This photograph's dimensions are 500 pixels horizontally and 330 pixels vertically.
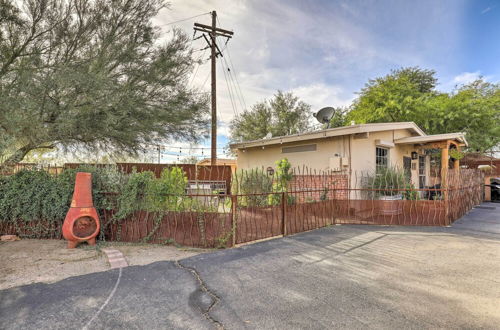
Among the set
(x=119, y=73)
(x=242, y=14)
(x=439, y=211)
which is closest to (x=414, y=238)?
(x=439, y=211)

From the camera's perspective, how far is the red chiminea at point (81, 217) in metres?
4.79

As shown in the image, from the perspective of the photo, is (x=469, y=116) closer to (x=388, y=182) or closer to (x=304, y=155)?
(x=388, y=182)

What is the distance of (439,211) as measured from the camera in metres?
6.93

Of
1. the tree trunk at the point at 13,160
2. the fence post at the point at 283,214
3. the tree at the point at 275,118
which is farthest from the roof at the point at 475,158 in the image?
the tree trunk at the point at 13,160

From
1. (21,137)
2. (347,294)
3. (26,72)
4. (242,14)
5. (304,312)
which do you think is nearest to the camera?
(304,312)

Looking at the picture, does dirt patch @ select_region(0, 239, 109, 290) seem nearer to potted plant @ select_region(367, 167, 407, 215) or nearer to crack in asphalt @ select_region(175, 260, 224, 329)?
crack in asphalt @ select_region(175, 260, 224, 329)

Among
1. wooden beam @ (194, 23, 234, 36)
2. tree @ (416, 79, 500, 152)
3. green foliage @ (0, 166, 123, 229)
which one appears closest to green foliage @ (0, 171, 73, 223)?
green foliage @ (0, 166, 123, 229)

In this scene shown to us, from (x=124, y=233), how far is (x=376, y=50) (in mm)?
12813

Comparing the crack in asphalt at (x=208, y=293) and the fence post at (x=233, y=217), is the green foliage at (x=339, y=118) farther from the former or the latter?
the crack in asphalt at (x=208, y=293)

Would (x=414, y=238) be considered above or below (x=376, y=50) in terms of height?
below

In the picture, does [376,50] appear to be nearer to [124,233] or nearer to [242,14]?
[242,14]

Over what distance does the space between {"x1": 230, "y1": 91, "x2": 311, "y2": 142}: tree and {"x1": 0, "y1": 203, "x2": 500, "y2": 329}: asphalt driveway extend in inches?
778

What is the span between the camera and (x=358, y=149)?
27.3 ft

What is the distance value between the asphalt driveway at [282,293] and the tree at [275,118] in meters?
19.8
